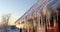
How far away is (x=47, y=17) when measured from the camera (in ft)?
21.0

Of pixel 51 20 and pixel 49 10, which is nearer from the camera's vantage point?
pixel 49 10

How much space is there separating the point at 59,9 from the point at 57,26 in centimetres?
90

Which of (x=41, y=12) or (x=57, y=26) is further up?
(x=41, y=12)

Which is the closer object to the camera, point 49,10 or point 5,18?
point 49,10

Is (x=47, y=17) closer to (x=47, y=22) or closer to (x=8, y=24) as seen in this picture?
(x=47, y=22)

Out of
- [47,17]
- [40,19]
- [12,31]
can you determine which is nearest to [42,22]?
[40,19]

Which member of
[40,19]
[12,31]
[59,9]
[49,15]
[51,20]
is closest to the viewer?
[59,9]

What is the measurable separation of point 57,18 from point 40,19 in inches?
36.7

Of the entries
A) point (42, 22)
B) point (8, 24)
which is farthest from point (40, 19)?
point (8, 24)

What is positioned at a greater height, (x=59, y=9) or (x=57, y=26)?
(x=59, y=9)

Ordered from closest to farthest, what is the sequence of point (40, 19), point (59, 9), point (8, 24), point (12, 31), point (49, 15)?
point (59, 9)
point (49, 15)
point (40, 19)
point (12, 31)
point (8, 24)

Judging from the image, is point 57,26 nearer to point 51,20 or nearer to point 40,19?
point 51,20

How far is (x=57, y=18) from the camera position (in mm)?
6270

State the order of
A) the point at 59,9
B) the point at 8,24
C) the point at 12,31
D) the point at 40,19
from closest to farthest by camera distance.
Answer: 1. the point at 59,9
2. the point at 40,19
3. the point at 12,31
4. the point at 8,24
